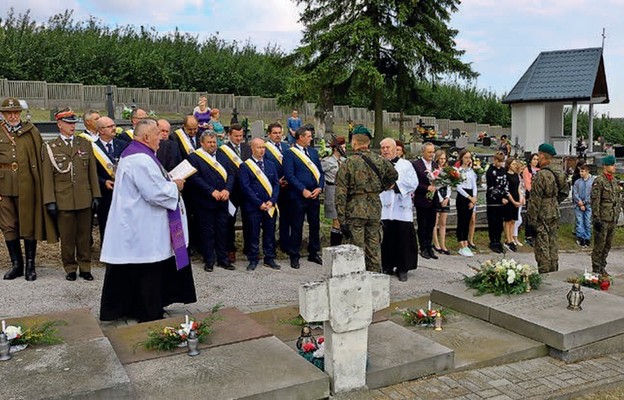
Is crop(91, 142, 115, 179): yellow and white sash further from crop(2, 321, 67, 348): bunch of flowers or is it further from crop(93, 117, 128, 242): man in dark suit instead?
crop(2, 321, 67, 348): bunch of flowers

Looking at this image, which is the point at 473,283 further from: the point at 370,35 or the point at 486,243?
the point at 370,35

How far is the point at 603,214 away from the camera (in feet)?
33.1

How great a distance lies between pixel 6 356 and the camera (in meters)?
4.51

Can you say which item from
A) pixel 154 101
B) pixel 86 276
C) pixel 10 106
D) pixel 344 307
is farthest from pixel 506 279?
pixel 154 101

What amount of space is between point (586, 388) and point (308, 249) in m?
5.25

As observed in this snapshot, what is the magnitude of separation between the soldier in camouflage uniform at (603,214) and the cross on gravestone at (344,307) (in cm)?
687

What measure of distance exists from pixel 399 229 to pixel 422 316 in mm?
2725

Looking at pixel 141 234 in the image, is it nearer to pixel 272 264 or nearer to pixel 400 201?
pixel 272 264

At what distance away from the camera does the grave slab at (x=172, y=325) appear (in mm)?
4902

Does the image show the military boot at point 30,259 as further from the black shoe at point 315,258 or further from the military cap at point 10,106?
the black shoe at point 315,258

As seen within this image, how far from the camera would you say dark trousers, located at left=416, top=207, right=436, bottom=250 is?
34.2 feet

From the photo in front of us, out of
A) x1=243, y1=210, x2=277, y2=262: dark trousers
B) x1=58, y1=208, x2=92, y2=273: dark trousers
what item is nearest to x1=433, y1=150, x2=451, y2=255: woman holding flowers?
x1=243, y1=210, x2=277, y2=262: dark trousers

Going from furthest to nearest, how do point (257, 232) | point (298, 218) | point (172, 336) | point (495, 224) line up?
1. point (495, 224)
2. point (298, 218)
3. point (257, 232)
4. point (172, 336)

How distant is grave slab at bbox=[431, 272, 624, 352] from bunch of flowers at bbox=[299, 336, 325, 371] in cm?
209
